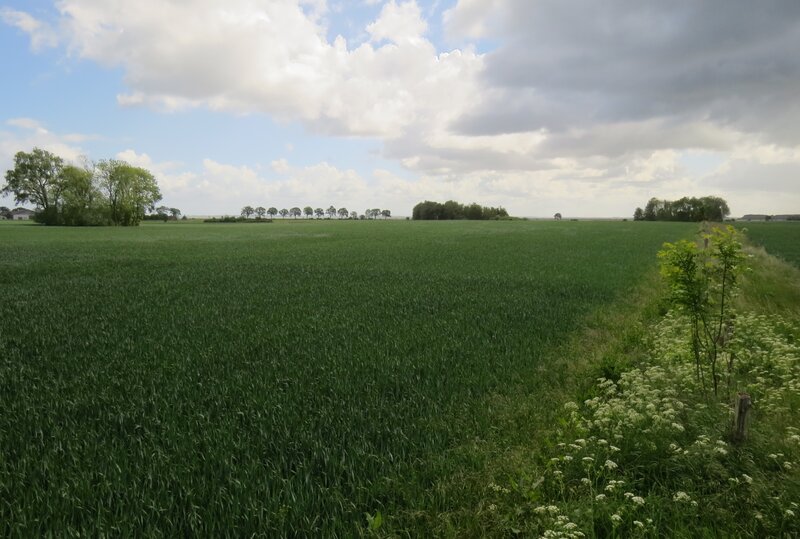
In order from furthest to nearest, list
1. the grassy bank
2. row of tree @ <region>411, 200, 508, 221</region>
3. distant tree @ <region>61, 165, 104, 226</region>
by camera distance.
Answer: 1. row of tree @ <region>411, 200, 508, 221</region>
2. distant tree @ <region>61, 165, 104, 226</region>
3. the grassy bank

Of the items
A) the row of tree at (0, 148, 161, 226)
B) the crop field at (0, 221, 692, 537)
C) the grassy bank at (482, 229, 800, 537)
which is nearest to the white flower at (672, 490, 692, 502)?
the grassy bank at (482, 229, 800, 537)

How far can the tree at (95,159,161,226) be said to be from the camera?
87688 millimetres

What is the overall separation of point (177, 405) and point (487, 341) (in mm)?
5964

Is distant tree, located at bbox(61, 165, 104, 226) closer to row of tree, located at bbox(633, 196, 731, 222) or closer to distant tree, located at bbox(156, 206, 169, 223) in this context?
distant tree, located at bbox(156, 206, 169, 223)

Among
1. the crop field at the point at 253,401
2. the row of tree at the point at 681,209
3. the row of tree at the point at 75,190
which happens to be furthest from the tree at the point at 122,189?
the row of tree at the point at 681,209

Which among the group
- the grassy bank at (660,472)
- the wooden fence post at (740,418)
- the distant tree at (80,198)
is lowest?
the grassy bank at (660,472)

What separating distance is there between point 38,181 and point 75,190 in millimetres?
9659

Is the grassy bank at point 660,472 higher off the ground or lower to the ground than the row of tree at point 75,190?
lower

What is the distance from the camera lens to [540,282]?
59.9ft

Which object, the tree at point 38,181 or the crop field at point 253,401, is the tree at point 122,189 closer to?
the tree at point 38,181

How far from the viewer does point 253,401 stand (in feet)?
21.4

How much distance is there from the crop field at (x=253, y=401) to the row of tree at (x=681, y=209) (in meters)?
152

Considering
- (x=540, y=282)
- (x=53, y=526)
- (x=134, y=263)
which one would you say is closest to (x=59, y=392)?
(x=53, y=526)

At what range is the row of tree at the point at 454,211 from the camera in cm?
16362
